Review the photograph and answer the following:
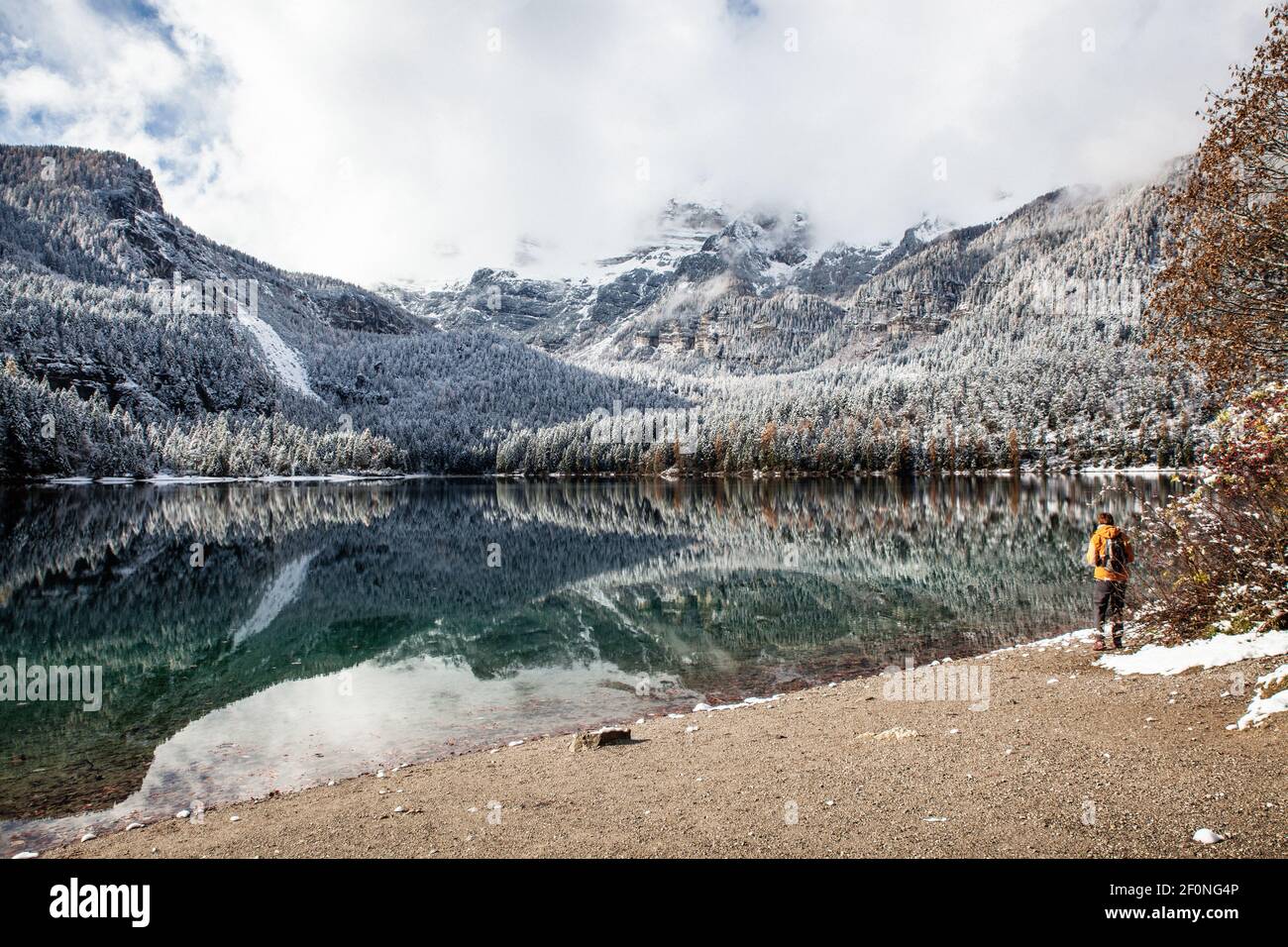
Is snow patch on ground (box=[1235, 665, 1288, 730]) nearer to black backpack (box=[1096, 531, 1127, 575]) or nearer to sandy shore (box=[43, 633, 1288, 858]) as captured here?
sandy shore (box=[43, 633, 1288, 858])

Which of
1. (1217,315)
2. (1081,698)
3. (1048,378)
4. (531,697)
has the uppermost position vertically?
(1048,378)

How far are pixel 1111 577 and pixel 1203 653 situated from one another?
3.10 m

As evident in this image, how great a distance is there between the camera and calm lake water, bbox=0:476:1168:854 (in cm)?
1251

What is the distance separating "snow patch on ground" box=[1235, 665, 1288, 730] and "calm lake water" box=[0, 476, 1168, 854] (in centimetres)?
888

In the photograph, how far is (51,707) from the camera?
14742 mm

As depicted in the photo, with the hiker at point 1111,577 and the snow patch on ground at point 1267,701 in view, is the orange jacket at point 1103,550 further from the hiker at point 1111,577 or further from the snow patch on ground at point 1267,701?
the snow patch on ground at point 1267,701

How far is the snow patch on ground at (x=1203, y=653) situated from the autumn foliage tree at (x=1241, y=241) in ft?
13.6

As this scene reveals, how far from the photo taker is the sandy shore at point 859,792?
19.7ft

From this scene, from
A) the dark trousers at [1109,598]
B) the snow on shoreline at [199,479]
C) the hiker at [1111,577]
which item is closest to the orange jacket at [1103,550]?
the hiker at [1111,577]

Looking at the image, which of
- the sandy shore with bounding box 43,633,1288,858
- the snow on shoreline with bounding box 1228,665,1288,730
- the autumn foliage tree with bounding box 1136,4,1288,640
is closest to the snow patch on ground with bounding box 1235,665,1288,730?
the snow on shoreline with bounding box 1228,665,1288,730

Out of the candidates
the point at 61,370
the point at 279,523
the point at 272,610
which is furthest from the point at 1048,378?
the point at 61,370

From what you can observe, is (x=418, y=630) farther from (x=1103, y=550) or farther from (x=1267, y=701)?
(x=1267, y=701)

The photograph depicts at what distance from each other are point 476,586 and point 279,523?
1360 inches
